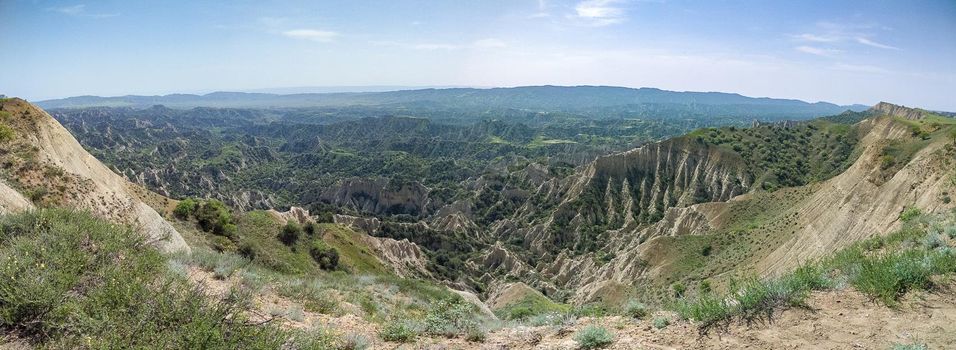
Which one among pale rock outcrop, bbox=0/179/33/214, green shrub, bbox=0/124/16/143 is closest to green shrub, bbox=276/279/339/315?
pale rock outcrop, bbox=0/179/33/214

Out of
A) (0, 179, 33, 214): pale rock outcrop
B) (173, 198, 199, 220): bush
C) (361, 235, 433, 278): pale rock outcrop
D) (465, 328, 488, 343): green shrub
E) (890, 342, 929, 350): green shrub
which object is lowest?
(361, 235, 433, 278): pale rock outcrop

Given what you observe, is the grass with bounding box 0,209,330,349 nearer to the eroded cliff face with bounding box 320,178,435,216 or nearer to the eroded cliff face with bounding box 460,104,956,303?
the eroded cliff face with bounding box 460,104,956,303

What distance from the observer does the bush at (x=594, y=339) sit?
232 inches

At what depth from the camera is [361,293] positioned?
12.7 metres

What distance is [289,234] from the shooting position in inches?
1247

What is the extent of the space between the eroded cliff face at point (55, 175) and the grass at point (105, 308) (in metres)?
8.28

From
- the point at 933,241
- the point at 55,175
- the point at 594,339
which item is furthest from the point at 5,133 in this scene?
the point at 933,241

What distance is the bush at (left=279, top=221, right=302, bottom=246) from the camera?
31.0m

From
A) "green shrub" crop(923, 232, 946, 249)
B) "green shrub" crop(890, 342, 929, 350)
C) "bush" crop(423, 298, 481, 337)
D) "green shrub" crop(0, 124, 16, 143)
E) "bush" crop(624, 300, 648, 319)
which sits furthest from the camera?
"green shrub" crop(0, 124, 16, 143)

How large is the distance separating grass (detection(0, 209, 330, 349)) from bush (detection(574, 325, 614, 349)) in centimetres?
328

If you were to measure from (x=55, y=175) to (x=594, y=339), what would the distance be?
21311mm

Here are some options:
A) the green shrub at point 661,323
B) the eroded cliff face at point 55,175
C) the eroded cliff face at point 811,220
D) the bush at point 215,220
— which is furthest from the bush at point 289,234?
the green shrub at point 661,323

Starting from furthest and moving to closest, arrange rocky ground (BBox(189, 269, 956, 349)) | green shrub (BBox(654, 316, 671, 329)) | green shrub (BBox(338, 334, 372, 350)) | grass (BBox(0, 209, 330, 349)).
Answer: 1. green shrub (BBox(654, 316, 671, 329))
2. green shrub (BBox(338, 334, 372, 350))
3. rocky ground (BBox(189, 269, 956, 349))
4. grass (BBox(0, 209, 330, 349))

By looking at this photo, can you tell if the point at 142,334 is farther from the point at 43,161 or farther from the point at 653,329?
the point at 43,161
